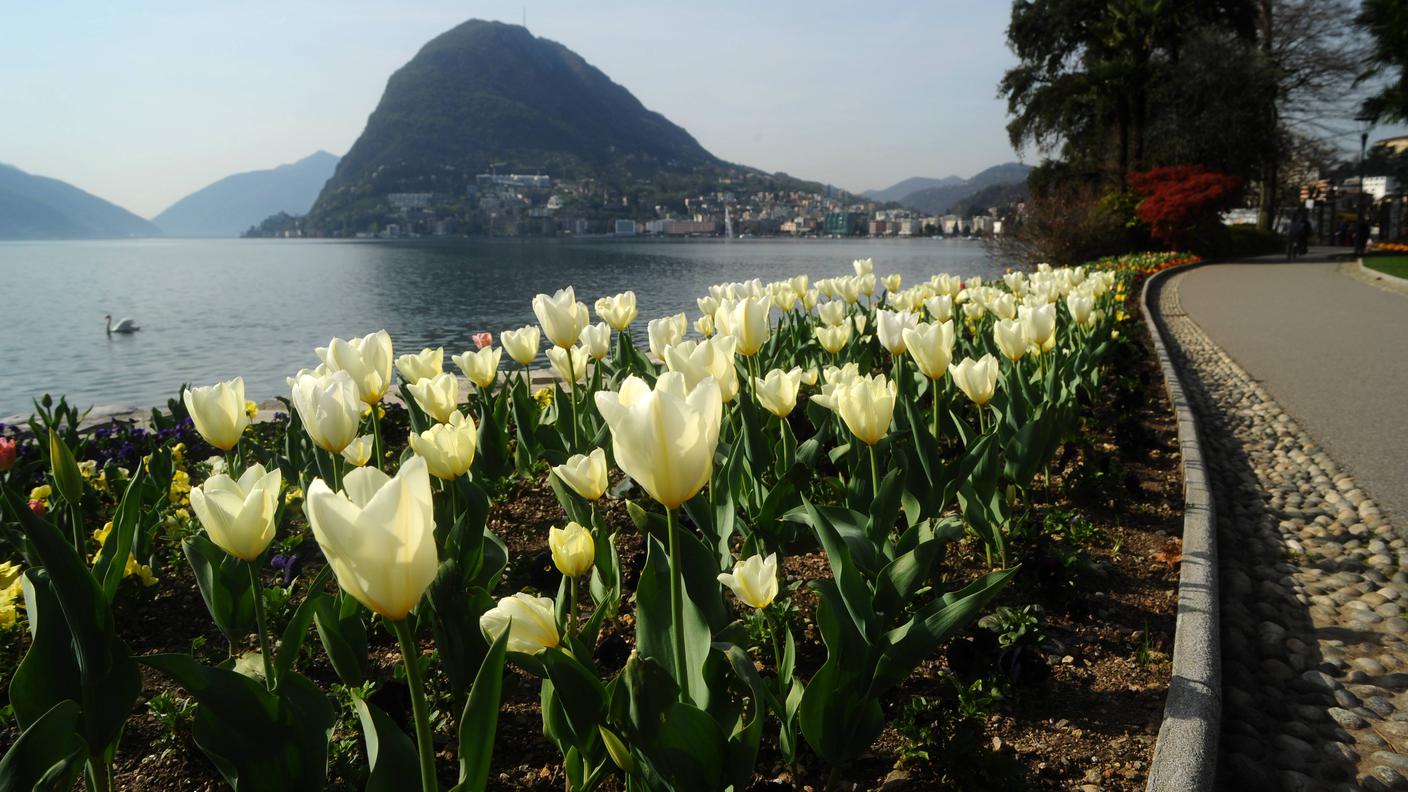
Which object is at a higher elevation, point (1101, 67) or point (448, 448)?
point (1101, 67)

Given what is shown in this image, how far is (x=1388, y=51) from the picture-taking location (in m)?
24.4

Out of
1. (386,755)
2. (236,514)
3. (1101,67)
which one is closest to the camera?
(386,755)

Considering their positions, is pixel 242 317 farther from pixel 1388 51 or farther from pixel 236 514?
pixel 1388 51

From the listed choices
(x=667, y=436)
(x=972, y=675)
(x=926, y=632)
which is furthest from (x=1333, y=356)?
(x=667, y=436)

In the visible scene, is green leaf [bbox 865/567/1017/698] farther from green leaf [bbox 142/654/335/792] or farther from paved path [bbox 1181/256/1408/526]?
paved path [bbox 1181/256/1408/526]

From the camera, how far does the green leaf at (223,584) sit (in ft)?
7.47

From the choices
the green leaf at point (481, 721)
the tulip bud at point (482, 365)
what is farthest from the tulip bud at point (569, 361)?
the green leaf at point (481, 721)

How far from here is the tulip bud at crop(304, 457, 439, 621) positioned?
1.12 metres

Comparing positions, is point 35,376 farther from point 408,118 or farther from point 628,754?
point 408,118

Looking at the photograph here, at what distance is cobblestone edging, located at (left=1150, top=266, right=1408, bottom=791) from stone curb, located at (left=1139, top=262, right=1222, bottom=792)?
0.06 feet

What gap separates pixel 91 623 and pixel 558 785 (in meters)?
1.04

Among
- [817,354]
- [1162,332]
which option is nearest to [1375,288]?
[1162,332]

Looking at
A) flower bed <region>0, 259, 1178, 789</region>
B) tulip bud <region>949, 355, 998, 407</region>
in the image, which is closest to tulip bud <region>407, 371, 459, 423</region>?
flower bed <region>0, 259, 1178, 789</region>

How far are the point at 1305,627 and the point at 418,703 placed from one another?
3.23 meters
